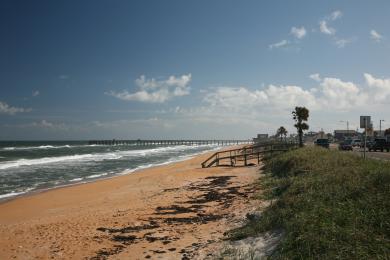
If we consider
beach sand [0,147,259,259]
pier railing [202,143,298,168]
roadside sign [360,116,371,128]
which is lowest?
beach sand [0,147,259,259]

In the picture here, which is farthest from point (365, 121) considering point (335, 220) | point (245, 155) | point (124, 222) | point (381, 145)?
point (381, 145)

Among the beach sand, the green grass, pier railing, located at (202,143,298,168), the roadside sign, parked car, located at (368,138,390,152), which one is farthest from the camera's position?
parked car, located at (368,138,390,152)

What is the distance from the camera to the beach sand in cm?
952

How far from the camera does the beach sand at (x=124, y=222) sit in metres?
9.52

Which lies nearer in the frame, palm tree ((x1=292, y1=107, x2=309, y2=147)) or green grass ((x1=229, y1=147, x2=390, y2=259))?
green grass ((x1=229, y1=147, x2=390, y2=259))

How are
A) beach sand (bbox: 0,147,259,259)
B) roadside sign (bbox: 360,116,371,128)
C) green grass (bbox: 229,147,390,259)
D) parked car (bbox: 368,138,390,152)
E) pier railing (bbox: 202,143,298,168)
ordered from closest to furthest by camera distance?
green grass (bbox: 229,147,390,259) → beach sand (bbox: 0,147,259,259) → roadside sign (bbox: 360,116,371,128) → pier railing (bbox: 202,143,298,168) → parked car (bbox: 368,138,390,152)

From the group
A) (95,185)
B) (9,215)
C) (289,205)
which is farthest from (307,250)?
(95,185)

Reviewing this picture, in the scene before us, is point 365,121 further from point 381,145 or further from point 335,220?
point 381,145

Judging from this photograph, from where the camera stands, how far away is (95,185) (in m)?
24.1

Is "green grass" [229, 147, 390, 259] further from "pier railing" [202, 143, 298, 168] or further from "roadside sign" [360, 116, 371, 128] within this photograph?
"pier railing" [202, 143, 298, 168]

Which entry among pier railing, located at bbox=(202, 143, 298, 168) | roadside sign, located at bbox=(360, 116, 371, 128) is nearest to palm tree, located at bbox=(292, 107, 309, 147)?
pier railing, located at bbox=(202, 143, 298, 168)

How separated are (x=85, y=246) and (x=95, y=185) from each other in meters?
14.5

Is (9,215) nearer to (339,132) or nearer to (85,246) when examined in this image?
(85,246)

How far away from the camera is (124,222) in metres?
12.4
